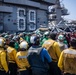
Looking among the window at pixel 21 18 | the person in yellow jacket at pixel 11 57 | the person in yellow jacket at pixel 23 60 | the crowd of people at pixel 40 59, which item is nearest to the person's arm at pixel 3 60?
the crowd of people at pixel 40 59

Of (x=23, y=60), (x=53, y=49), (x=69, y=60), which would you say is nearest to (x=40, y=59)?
(x=23, y=60)

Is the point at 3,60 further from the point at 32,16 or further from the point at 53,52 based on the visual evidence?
the point at 32,16

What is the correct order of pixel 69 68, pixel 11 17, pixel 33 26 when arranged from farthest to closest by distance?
pixel 33 26, pixel 11 17, pixel 69 68

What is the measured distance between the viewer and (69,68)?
550cm

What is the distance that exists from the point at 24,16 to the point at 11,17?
126 inches

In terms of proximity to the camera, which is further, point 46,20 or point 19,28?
point 46,20

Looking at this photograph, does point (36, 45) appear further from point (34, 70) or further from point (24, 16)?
point (24, 16)

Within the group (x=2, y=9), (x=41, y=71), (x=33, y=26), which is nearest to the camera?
(x=41, y=71)

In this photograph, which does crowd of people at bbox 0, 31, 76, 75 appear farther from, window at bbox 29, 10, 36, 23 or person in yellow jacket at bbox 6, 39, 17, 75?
window at bbox 29, 10, 36, 23

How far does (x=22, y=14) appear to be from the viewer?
3838cm

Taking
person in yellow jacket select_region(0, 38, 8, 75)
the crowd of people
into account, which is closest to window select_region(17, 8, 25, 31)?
the crowd of people

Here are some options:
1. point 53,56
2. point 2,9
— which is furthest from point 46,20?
point 53,56

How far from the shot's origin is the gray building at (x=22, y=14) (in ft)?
113

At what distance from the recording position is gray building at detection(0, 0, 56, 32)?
1352 inches
